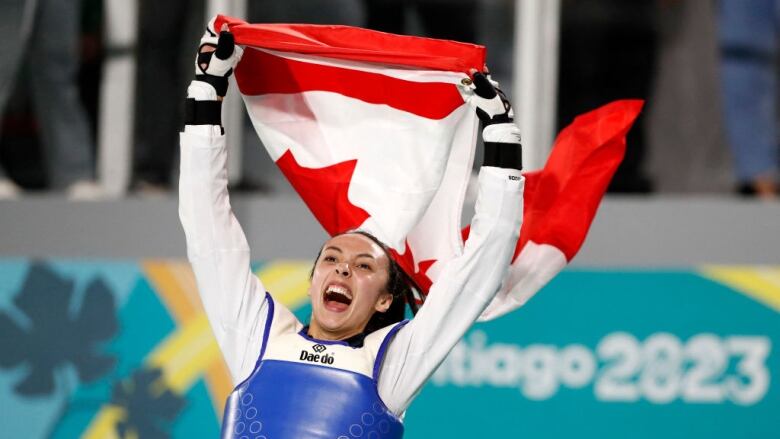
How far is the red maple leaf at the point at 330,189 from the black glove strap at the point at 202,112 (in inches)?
Result: 17.3

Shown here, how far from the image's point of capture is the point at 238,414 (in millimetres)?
3609

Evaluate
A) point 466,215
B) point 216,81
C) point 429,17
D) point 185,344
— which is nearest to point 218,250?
point 216,81

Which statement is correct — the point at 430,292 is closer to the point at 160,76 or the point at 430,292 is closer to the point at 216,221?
the point at 216,221

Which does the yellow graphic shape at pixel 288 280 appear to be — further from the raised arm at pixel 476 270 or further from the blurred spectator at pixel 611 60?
the raised arm at pixel 476 270

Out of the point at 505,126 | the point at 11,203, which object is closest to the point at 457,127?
the point at 505,126

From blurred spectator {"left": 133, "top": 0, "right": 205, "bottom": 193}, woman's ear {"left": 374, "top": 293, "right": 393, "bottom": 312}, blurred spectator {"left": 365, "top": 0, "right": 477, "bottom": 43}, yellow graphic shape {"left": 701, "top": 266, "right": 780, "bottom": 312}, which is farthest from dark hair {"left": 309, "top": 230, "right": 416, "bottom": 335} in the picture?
blurred spectator {"left": 133, "top": 0, "right": 205, "bottom": 193}

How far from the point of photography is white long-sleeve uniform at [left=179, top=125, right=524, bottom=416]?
3.53 meters

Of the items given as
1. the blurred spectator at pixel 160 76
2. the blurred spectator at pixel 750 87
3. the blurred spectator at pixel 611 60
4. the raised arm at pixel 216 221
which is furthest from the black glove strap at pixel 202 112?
the blurred spectator at pixel 750 87

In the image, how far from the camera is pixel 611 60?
5.50 meters

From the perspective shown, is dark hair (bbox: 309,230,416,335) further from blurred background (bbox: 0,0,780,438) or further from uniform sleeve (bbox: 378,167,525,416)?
blurred background (bbox: 0,0,780,438)

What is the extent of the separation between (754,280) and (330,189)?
1.62 meters

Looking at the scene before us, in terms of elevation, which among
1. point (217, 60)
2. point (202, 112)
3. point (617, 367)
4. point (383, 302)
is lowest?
point (617, 367)

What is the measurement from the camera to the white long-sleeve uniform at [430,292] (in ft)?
11.6

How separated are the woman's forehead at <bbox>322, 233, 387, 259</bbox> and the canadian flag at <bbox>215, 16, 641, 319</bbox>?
0.12 m
